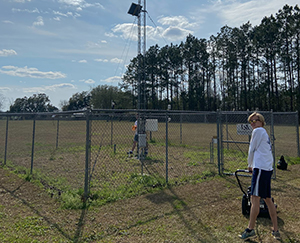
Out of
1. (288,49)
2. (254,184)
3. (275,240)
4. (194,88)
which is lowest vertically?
(275,240)

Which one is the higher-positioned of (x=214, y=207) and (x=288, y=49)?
(x=288, y=49)

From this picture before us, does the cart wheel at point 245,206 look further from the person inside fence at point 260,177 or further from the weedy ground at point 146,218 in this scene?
the person inside fence at point 260,177

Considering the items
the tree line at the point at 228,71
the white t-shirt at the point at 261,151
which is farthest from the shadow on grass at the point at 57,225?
the tree line at the point at 228,71

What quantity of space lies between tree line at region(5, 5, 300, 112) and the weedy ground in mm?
25204

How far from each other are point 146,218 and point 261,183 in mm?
1975

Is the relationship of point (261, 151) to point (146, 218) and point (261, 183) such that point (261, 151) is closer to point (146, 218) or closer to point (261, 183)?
point (261, 183)

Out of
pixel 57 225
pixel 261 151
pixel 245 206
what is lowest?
pixel 57 225

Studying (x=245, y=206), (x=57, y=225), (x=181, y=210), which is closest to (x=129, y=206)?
(x=181, y=210)

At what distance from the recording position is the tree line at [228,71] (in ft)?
126

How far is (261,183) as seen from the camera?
133 inches

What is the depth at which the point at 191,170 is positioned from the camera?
7.87 meters

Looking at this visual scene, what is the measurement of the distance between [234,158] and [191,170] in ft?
A: 10.9

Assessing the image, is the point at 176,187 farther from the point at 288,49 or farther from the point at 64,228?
the point at 288,49

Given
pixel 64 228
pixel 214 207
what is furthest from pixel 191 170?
pixel 64 228
